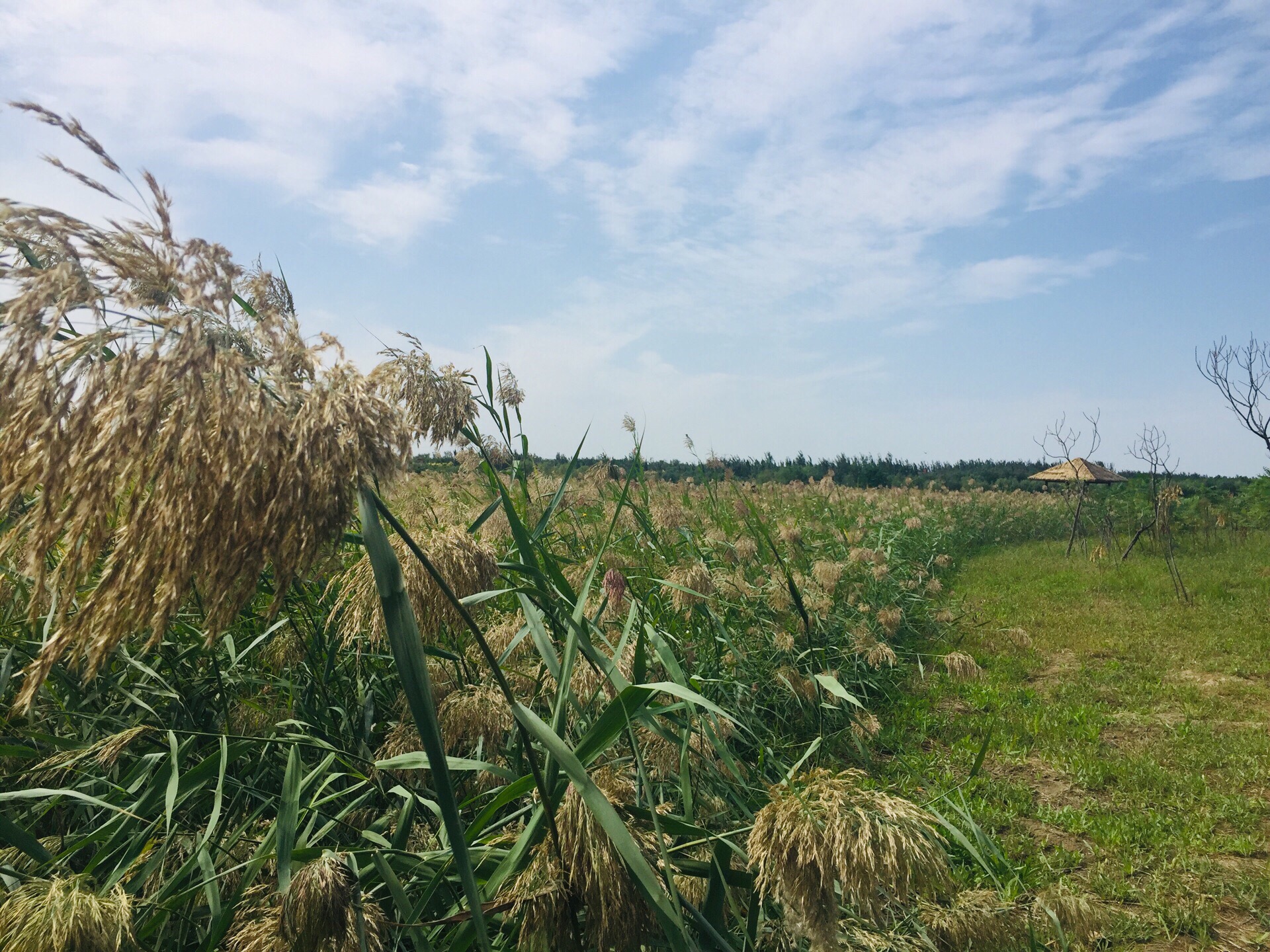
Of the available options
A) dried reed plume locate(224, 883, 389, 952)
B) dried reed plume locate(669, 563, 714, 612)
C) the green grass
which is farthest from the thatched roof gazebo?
dried reed plume locate(224, 883, 389, 952)

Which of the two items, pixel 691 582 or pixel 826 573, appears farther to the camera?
pixel 826 573

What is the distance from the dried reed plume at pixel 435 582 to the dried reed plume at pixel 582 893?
0.56 m

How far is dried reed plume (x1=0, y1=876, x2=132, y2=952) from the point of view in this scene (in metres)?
1.34

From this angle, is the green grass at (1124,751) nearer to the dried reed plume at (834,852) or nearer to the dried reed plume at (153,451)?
the dried reed plume at (834,852)

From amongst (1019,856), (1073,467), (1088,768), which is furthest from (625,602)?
(1073,467)

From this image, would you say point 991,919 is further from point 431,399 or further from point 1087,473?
point 1087,473

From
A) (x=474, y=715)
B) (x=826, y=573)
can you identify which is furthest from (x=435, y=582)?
(x=826, y=573)

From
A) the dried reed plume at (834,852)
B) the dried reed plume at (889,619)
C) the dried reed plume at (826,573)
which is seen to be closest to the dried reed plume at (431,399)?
the dried reed plume at (834,852)

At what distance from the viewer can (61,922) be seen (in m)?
1.36

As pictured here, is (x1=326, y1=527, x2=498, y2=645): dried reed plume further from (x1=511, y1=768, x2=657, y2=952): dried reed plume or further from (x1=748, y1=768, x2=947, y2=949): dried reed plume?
(x1=748, y1=768, x2=947, y2=949): dried reed plume

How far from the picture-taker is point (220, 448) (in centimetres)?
112

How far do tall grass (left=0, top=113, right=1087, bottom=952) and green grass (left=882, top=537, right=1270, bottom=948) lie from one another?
100 centimetres

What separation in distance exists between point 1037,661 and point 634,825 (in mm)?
7689

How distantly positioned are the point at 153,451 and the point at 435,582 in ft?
2.74
